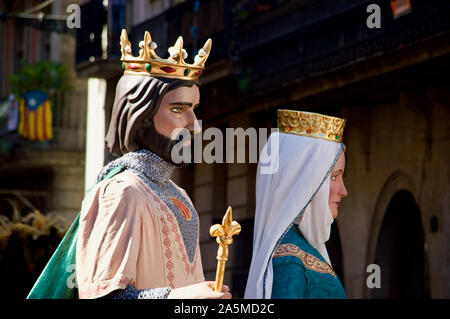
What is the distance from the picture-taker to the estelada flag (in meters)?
23.7

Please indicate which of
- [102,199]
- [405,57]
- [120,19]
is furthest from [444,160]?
[102,199]

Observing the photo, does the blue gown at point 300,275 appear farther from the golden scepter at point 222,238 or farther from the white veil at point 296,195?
the golden scepter at point 222,238

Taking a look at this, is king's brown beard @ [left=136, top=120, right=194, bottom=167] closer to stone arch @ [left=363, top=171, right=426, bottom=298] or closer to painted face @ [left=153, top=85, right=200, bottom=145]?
painted face @ [left=153, top=85, right=200, bottom=145]

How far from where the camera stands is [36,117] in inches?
934

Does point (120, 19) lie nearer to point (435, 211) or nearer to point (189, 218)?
point (435, 211)

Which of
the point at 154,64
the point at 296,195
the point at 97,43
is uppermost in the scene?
the point at 97,43

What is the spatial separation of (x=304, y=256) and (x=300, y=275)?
14 centimetres

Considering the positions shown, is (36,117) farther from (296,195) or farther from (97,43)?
(296,195)

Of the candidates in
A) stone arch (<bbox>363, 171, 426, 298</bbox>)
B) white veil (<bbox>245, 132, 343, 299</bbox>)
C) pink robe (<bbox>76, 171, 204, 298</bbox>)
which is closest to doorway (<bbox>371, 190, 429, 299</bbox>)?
stone arch (<bbox>363, 171, 426, 298</bbox>)

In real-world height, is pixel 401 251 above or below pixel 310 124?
below

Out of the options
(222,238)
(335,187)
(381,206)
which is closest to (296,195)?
(335,187)

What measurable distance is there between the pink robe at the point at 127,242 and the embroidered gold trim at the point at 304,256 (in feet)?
2.57

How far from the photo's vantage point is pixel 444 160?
39.9 feet
